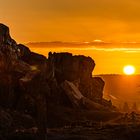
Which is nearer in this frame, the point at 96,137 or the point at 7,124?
the point at 96,137

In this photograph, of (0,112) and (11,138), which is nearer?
(11,138)

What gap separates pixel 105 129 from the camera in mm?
189250

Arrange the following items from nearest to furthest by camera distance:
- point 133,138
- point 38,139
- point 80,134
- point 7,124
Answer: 1. point 38,139
2. point 133,138
3. point 80,134
4. point 7,124

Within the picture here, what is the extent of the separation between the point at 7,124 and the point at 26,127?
8.60 metres

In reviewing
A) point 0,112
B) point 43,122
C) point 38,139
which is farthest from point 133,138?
point 0,112

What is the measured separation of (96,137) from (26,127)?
114 ft

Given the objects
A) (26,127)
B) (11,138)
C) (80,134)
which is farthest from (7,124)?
(11,138)

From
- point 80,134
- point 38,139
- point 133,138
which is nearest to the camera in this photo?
point 38,139

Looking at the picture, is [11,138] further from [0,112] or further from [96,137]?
[0,112]

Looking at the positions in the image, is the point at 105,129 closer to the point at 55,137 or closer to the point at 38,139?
the point at 55,137

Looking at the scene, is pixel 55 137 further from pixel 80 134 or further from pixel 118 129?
pixel 118 129

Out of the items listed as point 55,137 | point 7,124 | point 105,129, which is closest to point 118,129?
point 105,129

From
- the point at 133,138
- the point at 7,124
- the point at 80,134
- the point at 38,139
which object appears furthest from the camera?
the point at 7,124

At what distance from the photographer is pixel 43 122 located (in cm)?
18862
